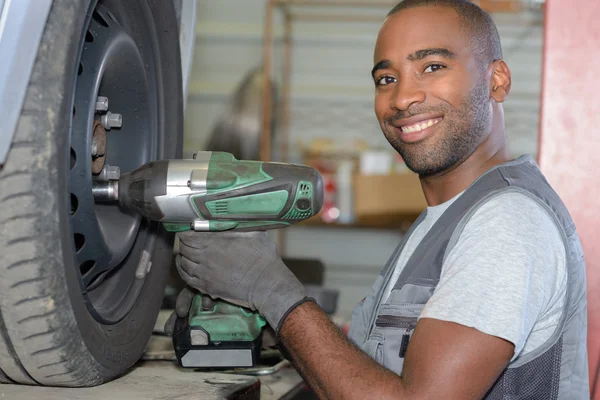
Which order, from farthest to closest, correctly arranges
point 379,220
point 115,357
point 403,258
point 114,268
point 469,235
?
point 379,220
point 403,258
point 114,268
point 115,357
point 469,235

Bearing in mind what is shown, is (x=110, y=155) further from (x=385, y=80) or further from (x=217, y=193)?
(x=385, y=80)

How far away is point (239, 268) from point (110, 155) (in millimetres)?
406

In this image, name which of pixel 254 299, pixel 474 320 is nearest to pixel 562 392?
pixel 474 320

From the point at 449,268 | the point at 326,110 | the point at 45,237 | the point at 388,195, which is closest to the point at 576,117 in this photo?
the point at 449,268

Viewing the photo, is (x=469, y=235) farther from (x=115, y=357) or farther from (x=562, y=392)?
(x=115, y=357)

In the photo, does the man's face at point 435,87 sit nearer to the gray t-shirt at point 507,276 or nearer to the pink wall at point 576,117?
the gray t-shirt at point 507,276

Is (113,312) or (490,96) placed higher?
(490,96)

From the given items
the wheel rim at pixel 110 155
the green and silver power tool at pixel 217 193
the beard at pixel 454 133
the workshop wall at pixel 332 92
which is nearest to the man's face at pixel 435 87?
the beard at pixel 454 133

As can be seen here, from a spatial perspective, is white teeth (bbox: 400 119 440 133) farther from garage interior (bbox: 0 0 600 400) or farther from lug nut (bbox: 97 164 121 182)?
garage interior (bbox: 0 0 600 400)

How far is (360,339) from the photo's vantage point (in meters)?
1.63

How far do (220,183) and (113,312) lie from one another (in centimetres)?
33

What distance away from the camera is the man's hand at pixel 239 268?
Result: 139 cm

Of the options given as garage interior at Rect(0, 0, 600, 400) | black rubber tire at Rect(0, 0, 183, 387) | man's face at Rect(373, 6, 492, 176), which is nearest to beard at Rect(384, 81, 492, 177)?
man's face at Rect(373, 6, 492, 176)

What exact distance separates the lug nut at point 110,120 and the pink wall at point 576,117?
3.40ft
